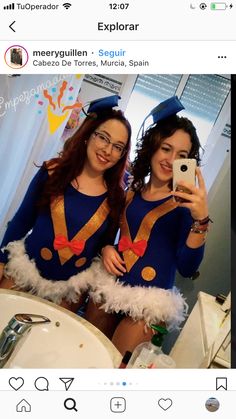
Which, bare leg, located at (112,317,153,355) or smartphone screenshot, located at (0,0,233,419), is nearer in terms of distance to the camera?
smartphone screenshot, located at (0,0,233,419)

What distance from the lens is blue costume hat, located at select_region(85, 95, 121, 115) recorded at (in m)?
0.54

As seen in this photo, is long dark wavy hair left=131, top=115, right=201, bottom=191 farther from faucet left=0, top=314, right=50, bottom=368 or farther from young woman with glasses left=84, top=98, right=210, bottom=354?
faucet left=0, top=314, right=50, bottom=368

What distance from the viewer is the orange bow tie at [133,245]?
578 millimetres

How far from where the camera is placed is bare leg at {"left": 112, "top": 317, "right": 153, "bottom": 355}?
1.88ft

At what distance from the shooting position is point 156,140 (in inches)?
21.9
